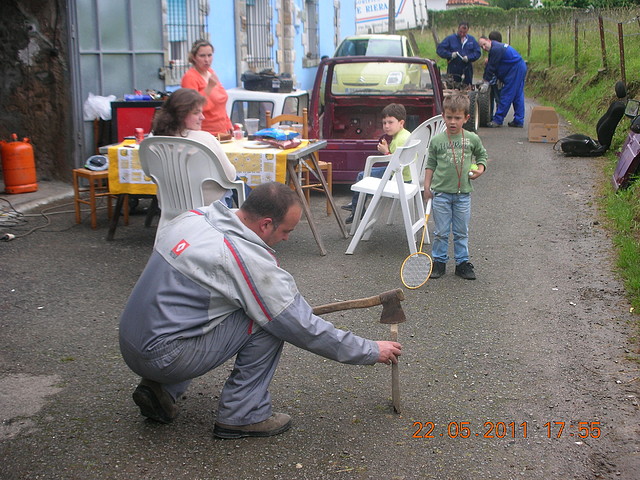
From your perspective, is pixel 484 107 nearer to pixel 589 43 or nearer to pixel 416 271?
pixel 589 43

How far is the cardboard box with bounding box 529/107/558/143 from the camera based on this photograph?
13742 millimetres

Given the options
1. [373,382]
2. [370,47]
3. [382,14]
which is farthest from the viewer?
[382,14]

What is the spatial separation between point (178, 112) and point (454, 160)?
2.19 meters

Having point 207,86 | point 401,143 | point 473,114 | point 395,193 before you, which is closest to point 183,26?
point 473,114

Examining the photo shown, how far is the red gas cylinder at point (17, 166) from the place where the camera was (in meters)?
9.05

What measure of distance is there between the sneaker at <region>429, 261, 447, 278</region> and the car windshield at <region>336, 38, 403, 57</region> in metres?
11.0

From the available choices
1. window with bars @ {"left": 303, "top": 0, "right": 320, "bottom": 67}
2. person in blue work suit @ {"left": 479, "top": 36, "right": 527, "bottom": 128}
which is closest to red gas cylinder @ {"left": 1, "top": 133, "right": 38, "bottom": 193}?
person in blue work suit @ {"left": 479, "top": 36, "right": 527, "bottom": 128}

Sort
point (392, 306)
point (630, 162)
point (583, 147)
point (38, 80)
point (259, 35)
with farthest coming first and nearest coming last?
1. point (259, 35)
2. point (583, 147)
3. point (38, 80)
4. point (630, 162)
5. point (392, 306)

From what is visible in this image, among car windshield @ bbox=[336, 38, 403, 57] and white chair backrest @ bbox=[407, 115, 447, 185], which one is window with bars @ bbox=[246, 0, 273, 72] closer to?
car windshield @ bbox=[336, 38, 403, 57]

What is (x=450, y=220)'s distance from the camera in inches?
247

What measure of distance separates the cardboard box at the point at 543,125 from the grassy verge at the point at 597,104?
2.34 ft

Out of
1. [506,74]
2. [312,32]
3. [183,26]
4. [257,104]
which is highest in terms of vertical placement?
[312,32]

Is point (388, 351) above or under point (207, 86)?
under

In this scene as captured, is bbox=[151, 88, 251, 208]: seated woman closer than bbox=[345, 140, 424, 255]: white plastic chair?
Yes
